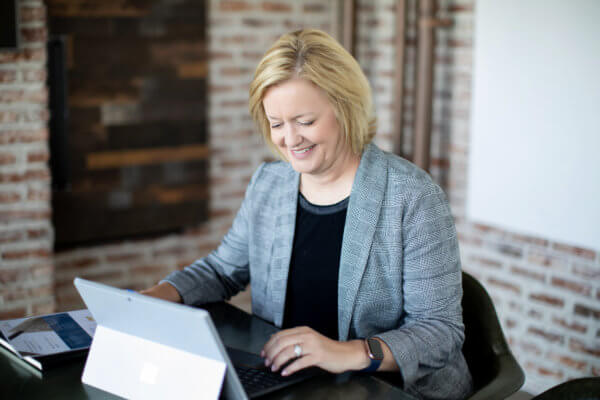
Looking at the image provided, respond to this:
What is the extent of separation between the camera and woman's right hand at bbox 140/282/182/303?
A: 5.79 feet

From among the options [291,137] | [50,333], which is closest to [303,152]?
[291,137]

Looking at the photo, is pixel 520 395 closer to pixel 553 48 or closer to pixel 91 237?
pixel 553 48

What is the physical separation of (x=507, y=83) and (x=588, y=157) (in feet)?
1.63

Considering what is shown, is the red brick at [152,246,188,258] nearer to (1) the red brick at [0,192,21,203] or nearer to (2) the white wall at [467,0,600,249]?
(1) the red brick at [0,192,21,203]

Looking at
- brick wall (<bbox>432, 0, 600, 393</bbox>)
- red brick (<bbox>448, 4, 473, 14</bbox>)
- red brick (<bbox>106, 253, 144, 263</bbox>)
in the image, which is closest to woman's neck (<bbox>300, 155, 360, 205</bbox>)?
brick wall (<bbox>432, 0, 600, 393</bbox>)

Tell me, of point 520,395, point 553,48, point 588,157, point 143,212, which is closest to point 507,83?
point 553,48

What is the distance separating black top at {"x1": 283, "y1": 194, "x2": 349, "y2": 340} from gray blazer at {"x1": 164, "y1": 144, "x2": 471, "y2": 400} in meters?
Result: 0.03

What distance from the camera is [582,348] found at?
289 centimetres

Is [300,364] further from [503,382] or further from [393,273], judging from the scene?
[503,382]

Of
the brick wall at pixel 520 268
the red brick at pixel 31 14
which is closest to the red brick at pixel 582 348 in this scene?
the brick wall at pixel 520 268

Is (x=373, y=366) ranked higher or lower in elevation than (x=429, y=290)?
lower

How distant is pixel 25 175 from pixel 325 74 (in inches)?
70.5

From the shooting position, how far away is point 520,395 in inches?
122

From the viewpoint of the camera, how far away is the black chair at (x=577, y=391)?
4.36 feet
